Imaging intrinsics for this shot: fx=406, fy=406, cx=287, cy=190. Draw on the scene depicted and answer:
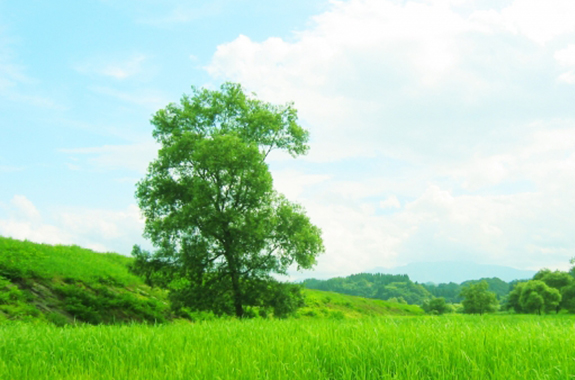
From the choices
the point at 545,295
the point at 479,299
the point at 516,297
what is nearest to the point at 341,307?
the point at 545,295

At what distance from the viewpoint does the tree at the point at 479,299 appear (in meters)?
84.2

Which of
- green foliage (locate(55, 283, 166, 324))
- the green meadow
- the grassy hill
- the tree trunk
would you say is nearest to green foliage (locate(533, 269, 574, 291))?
the grassy hill

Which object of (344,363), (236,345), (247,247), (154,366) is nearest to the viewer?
(344,363)

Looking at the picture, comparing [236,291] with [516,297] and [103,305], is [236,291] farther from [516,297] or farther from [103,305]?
[516,297]

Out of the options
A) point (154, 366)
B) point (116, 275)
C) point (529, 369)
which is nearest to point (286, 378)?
point (154, 366)

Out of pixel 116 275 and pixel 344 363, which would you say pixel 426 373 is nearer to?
pixel 344 363

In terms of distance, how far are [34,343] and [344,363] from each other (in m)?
6.03

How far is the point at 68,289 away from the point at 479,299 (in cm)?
8216

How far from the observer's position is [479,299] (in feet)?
277

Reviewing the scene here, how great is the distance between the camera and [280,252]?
80.9ft

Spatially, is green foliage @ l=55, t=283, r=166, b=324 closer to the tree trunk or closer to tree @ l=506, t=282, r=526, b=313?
the tree trunk

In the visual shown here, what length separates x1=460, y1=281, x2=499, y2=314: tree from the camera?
84250mm

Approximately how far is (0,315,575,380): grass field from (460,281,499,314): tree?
285ft

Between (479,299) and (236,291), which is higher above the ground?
(236,291)
